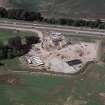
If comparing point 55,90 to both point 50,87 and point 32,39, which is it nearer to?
point 50,87

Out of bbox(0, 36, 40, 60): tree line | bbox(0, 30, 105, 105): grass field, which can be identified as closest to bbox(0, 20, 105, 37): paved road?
bbox(0, 36, 40, 60): tree line

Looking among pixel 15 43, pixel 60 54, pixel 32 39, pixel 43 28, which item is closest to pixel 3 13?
pixel 43 28

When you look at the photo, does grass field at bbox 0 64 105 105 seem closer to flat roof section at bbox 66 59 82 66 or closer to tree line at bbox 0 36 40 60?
flat roof section at bbox 66 59 82 66

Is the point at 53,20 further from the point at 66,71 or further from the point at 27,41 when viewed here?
the point at 66,71

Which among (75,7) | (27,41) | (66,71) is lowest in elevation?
(66,71)

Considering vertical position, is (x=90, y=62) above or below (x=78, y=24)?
below

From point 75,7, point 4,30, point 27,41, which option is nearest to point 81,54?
point 27,41
